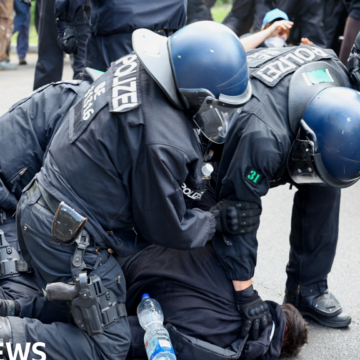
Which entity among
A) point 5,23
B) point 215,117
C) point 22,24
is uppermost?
point 215,117

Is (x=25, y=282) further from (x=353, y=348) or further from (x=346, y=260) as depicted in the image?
(x=346, y=260)

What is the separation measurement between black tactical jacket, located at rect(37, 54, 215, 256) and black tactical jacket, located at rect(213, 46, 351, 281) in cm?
22

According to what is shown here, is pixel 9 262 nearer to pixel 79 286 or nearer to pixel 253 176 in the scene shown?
pixel 79 286

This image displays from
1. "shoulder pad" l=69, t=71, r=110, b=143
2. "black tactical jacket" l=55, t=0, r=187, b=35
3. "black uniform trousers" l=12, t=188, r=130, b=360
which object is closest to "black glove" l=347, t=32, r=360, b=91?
"shoulder pad" l=69, t=71, r=110, b=143

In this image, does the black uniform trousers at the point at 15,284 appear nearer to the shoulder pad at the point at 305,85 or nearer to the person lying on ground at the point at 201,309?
the person lying on ground at the point at 201,309

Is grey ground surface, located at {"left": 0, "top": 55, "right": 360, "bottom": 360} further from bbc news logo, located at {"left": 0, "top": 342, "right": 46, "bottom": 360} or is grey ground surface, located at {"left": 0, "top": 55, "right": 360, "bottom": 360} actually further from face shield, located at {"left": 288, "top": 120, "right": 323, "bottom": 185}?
bbc news logo, located at {"left": 0, "top": 342, "right": 46, "bottom": 360}

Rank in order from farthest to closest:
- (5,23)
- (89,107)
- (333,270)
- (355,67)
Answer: (5,23) → (333,270) → (355,67) → (89,107)

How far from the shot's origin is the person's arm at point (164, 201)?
6.50 ft

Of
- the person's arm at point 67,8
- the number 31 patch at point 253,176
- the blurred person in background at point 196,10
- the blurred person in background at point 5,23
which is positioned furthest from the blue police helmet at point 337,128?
the blurred person in background at point 5,23

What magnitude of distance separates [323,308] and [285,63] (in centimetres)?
121

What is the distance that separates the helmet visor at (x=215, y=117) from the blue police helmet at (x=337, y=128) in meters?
0.34

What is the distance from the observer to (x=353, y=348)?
2.64 metres

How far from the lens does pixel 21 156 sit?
2.69 metres

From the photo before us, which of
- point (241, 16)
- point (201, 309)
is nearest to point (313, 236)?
point (201, 309)
